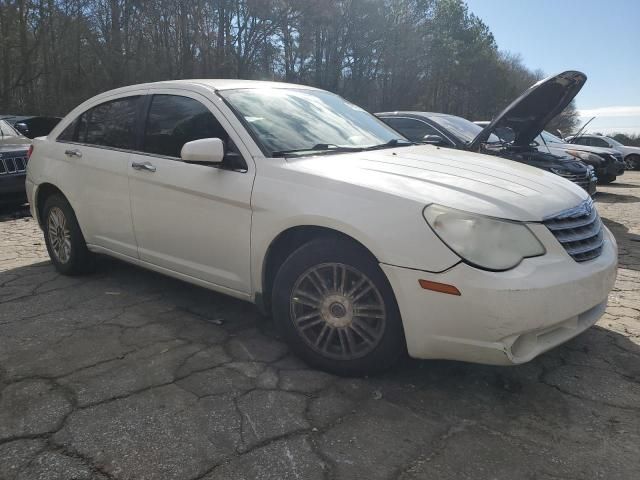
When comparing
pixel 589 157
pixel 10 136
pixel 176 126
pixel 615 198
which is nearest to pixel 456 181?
pixel 176 126

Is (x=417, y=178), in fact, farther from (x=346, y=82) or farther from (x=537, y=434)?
(x=346, y=82)

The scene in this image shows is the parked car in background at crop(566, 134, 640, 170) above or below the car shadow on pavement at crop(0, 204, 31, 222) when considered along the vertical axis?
above

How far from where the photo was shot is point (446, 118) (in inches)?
314

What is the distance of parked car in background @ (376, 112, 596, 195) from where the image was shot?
23.5 ft

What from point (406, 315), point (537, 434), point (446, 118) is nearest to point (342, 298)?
point (406, 315)

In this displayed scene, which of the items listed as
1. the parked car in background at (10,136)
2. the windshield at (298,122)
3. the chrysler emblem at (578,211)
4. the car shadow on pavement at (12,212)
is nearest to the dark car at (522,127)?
the windshield at (298,122)

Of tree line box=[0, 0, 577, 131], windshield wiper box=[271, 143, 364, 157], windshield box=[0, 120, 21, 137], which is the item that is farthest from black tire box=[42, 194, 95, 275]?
tree line box=[0, 0, 577, 131]

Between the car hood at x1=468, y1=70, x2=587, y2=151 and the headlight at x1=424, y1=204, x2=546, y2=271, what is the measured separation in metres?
3.63

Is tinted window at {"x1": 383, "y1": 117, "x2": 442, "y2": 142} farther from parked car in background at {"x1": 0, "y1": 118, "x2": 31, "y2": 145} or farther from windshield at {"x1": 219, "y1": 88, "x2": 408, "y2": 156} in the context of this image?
parked car in background at {"x1": 0, "y1": 118, "x2": 31, "y2": 145}

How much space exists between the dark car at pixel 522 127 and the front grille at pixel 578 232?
2.91m

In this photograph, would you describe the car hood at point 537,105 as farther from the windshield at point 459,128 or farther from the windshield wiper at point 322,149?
the windshield wiper at point 322,149

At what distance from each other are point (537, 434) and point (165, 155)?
2736 millimetres

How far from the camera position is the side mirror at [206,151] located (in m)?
2.91

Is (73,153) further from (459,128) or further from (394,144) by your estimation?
(459,128)
